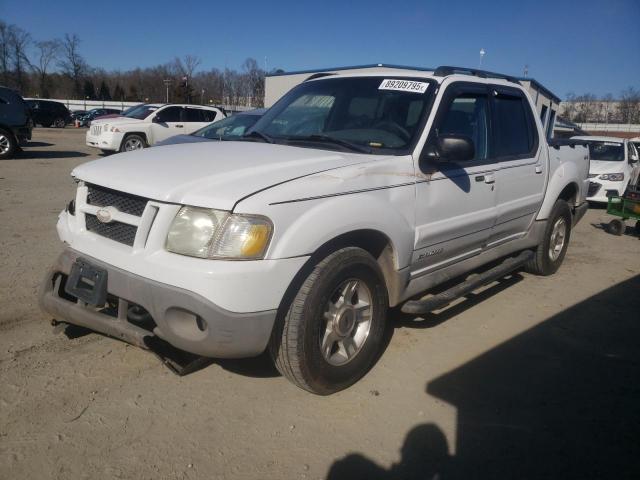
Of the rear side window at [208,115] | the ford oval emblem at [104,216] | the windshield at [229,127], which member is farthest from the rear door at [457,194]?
the rear side window at [208,115]

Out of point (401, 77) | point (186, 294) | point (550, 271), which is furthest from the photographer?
point (550, 271)

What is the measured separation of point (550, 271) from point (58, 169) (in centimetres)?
1176

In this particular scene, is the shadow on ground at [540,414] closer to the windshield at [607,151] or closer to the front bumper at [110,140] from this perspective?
the windshield at [607,151]

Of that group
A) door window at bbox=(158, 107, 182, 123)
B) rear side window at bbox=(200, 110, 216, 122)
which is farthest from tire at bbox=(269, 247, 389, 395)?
rear side window at bbox=(200, 110, 216, 122)

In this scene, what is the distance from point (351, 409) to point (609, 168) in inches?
436

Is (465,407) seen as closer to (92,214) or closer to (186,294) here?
(186,294)

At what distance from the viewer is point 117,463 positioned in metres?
2.43

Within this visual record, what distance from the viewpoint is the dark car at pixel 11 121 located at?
Answer: 1350 centimetres

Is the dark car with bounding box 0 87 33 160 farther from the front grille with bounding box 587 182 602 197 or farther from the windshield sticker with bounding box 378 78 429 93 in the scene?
the front grille with bounding box 587 182 602 197

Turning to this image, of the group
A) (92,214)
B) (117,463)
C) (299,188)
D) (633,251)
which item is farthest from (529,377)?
(633,251)

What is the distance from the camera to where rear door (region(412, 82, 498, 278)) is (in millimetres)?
3494

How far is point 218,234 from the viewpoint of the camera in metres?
2.47

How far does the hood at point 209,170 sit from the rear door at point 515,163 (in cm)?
168

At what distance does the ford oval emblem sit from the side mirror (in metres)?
2.02
